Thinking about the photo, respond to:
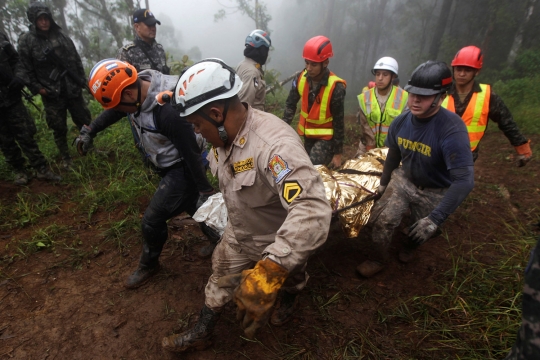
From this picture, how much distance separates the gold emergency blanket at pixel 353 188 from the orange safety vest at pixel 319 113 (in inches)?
27.5

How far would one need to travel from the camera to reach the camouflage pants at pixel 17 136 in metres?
4.34

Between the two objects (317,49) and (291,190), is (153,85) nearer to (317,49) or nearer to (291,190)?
(291,190)

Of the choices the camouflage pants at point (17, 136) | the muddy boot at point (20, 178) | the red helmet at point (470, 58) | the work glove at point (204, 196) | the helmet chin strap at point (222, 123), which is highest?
the red helmet at point (470, 58)

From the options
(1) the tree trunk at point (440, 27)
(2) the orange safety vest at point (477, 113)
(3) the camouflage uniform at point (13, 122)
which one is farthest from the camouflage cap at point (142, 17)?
(1) the tree trunk at point (440, 27)

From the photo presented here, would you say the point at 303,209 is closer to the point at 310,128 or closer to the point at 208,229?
the point at 208,229

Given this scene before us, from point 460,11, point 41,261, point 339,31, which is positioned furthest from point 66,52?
point 339,31

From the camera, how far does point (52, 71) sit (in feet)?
14.9

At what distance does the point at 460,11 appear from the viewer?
19.3m

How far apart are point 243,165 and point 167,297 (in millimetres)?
1792

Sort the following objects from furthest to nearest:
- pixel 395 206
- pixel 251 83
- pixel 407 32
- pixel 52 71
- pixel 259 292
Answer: pixel 407 32 < pixel 52 71 < pixel 251 83 < pixel 395 206 < pixel 259 292

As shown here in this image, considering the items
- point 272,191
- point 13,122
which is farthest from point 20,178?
point 272,191

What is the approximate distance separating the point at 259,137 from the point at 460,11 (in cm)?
2376

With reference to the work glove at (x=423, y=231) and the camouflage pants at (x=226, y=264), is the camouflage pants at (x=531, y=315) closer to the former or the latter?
the work glove at (x=423, y=231)

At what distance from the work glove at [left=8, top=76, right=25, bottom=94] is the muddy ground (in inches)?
75.3
